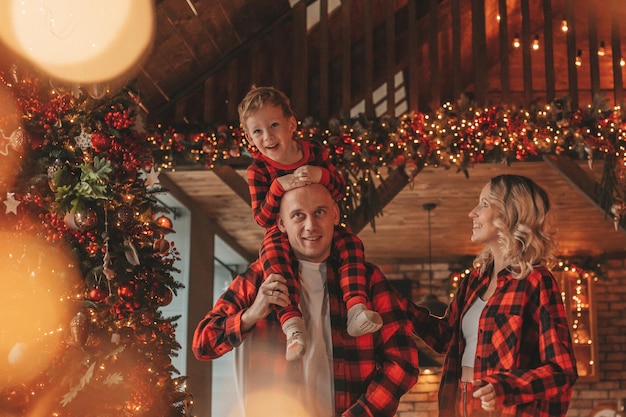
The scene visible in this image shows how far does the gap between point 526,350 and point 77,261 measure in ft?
6.84

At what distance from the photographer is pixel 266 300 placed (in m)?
2.51

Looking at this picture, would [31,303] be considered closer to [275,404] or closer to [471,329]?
[275,404]

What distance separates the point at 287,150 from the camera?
3.13 metres

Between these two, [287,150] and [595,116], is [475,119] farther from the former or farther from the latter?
[287,150]

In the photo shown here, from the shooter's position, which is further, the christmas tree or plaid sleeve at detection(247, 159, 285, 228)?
the christmas tree

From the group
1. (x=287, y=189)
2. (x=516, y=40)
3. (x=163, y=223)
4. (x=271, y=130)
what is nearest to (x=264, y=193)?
(x=271, y=130)

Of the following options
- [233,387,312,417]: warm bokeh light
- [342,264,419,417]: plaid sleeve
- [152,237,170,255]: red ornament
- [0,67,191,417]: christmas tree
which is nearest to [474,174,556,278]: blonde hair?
[342,264,419,417]: plaid sleeve

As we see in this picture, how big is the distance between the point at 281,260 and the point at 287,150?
0.61 metres

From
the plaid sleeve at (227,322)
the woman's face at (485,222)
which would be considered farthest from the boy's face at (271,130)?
the woman's face at (485,222)

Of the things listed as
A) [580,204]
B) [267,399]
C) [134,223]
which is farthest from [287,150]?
[580,204]

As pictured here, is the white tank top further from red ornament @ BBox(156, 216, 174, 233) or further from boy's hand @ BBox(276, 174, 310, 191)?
red ornament @ BBox(156, 216, 174, 233)

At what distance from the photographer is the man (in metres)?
2.51

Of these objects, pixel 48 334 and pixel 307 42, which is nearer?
pixel 48 334

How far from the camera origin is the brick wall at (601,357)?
9.80 meters
